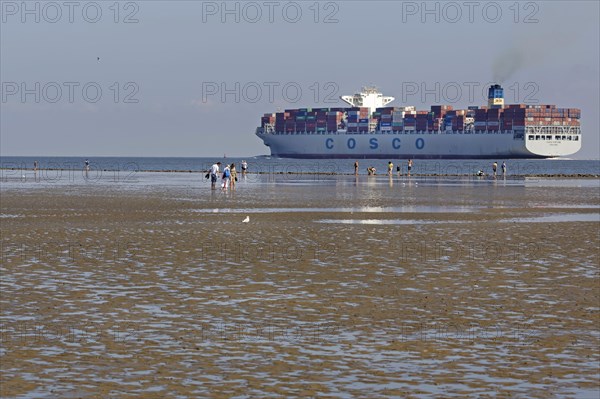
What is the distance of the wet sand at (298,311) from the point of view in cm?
991

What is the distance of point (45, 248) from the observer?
22516 millimetres

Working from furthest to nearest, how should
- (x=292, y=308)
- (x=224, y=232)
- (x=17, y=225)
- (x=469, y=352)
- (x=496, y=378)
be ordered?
1. (x=17, y=225)
2. (x=224, y=232)
3. (x=292, y=308)
4. (x=469, y=352)
5. (x=496, y=378)

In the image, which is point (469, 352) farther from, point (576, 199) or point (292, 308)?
point (576, 199)

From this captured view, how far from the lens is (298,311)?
14.0m

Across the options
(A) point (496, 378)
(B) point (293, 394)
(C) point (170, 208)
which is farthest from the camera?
(C) point (170, 208)

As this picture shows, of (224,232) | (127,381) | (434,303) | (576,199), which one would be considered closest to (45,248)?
(224,232)

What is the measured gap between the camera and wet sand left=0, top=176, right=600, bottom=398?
9.91m

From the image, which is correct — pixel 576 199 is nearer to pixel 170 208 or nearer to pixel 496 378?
pixel 170 208

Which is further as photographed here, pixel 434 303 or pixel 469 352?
pixel 434 303

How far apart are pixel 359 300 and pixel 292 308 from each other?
1310mm

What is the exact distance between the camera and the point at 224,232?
2741 centimetres

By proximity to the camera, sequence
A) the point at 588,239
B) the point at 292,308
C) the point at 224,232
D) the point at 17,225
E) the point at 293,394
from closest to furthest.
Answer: the point at 293,394
the point at 292,308
the point at 588,239
the point at 224,232
the point at 17,225

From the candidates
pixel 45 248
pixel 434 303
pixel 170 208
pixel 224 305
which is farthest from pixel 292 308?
pixel 170 208

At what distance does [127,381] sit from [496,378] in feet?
11.8
